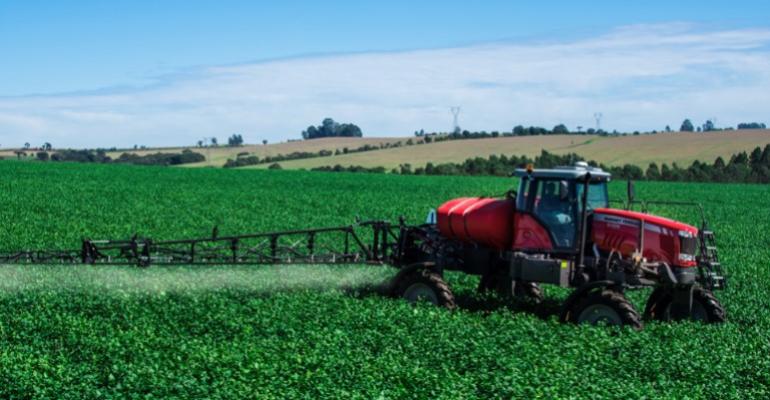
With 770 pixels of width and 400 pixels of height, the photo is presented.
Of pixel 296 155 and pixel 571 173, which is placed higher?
pixel 571 173

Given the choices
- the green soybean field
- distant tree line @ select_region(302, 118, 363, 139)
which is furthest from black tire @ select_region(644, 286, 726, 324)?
distant tree line @ select_region(302, 118, 363, 139)

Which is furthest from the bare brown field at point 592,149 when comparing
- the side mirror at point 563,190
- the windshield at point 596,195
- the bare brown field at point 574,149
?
the side mirror at point 563,190

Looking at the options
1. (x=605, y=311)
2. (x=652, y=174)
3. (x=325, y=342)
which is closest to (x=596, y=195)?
(x=605, y=311)

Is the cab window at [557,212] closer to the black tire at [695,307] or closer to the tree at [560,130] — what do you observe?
the black tire at [695,307]

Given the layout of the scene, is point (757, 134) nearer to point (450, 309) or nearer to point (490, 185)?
point (490, 185)

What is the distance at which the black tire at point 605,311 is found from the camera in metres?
15.7

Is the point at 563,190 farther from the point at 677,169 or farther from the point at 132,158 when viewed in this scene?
the point at 132,158

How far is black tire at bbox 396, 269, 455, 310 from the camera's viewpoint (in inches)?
695

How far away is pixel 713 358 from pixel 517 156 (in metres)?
74.9

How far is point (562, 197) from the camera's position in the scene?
16906mm

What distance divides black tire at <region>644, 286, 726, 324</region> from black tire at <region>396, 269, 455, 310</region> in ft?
10.4

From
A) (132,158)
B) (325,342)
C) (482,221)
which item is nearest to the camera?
(325,342)

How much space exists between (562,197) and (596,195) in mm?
636

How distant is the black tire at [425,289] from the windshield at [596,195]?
259 centimetres
